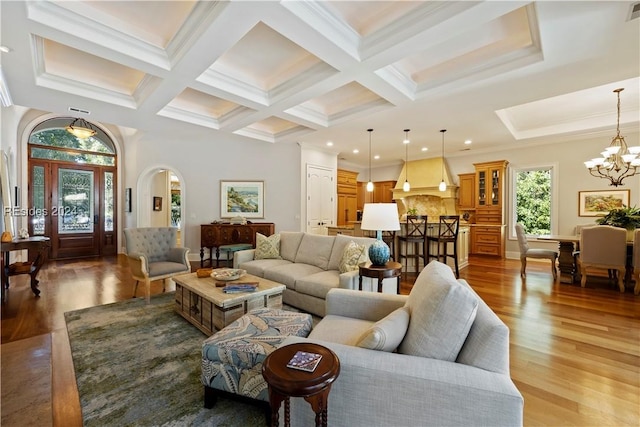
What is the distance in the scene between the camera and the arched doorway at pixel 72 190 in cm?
616

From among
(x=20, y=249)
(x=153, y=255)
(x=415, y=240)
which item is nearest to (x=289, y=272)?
(x=153, y=255)

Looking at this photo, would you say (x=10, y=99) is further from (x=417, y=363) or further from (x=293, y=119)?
(x=417, y=363)

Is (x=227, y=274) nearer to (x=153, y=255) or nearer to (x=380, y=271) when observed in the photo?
(x=380, y=271)

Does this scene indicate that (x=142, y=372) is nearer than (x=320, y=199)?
Yes

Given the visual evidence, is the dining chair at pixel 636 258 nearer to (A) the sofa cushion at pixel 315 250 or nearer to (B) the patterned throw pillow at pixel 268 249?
(A) the sofa cushion at pixel 315 250

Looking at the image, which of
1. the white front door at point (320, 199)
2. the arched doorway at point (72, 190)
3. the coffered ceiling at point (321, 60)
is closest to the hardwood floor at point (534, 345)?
the arched doorway at point (72, 190)

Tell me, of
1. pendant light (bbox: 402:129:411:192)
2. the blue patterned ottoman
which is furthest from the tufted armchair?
pendant light (bbox: 402:129:411:192)

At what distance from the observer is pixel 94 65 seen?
3402mm

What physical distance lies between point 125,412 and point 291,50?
357 cm

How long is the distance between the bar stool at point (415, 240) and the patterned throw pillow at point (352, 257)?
88.3 inches

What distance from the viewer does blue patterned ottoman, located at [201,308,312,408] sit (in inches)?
62.6

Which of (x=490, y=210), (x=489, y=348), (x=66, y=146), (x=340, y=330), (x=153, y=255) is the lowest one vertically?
(x=340, y=330)

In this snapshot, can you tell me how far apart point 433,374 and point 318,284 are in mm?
2002

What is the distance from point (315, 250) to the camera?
387 cm
